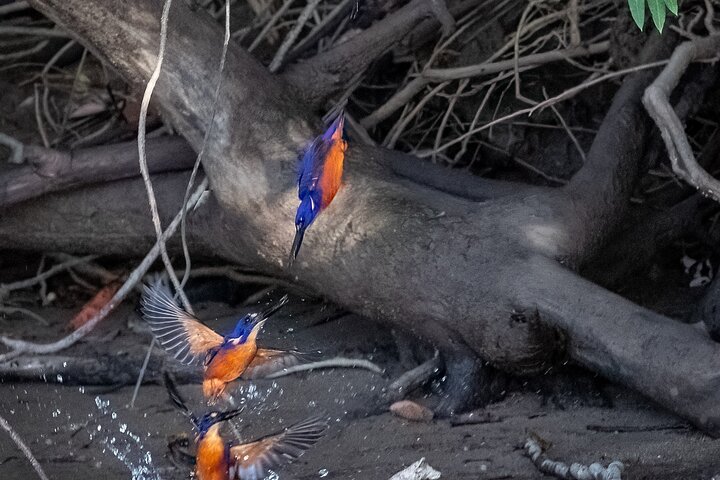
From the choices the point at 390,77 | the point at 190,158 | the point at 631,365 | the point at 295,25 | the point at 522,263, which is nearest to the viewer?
the point at 631,365

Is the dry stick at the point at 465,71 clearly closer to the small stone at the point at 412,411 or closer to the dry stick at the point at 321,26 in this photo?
the dry stick at the point at 321,26

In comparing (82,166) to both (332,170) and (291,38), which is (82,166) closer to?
(291,38)

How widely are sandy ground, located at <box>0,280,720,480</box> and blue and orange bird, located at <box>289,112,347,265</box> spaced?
20.5 inches

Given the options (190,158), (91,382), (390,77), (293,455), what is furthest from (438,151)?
(293,455)

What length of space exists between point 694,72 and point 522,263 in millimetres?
1047

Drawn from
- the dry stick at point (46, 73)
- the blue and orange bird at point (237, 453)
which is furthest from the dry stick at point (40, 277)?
the blue and orange bird at point (237, 453)

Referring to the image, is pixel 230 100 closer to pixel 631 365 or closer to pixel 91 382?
pixel 91 382

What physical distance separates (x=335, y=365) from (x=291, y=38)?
1.14 metres

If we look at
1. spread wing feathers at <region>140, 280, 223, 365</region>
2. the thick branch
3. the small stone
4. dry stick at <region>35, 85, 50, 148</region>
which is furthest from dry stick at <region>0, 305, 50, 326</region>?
the small stone

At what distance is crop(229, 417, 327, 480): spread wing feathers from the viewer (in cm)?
195

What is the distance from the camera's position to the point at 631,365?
2.19 meters

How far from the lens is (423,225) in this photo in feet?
8.31

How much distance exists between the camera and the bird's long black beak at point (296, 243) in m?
2.46

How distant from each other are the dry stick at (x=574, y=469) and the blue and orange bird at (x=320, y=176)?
78 cm
